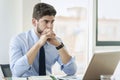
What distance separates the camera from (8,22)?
264 cm

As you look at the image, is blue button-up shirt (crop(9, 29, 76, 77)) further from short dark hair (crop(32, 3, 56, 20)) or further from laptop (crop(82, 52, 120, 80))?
laptop (crop(82, 52, 120, 80))

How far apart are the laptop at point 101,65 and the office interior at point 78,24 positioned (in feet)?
4.18

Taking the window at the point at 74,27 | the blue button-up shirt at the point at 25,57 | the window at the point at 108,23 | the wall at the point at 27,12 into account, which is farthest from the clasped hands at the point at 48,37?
the window at the point at 108,23

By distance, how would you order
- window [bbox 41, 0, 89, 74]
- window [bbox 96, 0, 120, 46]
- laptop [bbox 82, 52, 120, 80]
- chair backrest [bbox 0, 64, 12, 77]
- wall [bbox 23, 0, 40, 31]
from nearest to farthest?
laptop [bbox 82, 52, 120, 80] → chair backrest [bbox 0, 64, 12, 77] → wall [bbox 23, 0, 40, 31] → window [bbox 41, 0, 89, 74] → window [bbox 96, 0, 120, 46]

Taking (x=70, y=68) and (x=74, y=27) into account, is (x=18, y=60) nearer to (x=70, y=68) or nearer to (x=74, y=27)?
(x=70, y=68)

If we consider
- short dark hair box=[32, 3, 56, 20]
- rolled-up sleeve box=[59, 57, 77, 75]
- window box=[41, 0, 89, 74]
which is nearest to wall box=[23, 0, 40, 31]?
window box=[41, 0, 89, 74]

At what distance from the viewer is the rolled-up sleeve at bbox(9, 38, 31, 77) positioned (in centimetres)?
177

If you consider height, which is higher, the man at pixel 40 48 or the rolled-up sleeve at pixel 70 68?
the man at pixel 40 48

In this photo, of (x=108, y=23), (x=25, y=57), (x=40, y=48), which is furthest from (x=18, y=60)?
(x=108, y=23)

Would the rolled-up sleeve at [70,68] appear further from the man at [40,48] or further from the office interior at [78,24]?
the office interior at [78,24]

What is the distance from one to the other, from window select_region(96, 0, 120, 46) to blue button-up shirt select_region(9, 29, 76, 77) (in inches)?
54.8

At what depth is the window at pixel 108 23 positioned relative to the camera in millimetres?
3320

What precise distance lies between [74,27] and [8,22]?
3.20 ft

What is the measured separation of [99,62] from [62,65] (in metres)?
0.62
